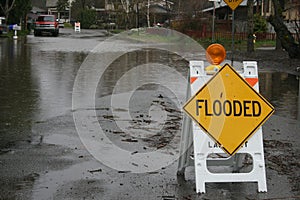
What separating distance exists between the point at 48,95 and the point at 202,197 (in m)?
7.62

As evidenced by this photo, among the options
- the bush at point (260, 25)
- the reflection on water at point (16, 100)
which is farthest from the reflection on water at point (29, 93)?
the bush at point (260, 25)

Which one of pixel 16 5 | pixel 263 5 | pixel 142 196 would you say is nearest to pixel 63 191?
pixel 142 196

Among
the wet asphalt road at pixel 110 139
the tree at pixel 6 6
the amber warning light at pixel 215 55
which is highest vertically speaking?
the tree at pixel 6 6

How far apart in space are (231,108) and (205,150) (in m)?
0.52

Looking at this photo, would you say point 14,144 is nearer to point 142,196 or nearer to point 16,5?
point 142,196

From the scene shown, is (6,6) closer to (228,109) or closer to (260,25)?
(260,25)

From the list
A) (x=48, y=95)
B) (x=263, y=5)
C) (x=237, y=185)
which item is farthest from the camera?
(x=263, y=5)

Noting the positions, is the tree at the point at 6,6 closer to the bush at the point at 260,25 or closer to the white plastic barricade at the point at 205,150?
the bush at the point at 260,25

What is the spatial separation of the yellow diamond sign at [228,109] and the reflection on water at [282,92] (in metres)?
4.98

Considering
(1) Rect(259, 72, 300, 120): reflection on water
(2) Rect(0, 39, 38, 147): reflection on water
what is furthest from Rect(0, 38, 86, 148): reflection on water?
(1) Rect(259, 72, 300, 120): reflection on water

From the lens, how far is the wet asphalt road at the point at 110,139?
597 cm

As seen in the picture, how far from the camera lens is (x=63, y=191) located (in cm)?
582

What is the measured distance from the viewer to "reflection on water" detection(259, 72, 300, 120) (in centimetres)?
1166

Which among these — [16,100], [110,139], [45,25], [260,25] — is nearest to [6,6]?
[45,25]
